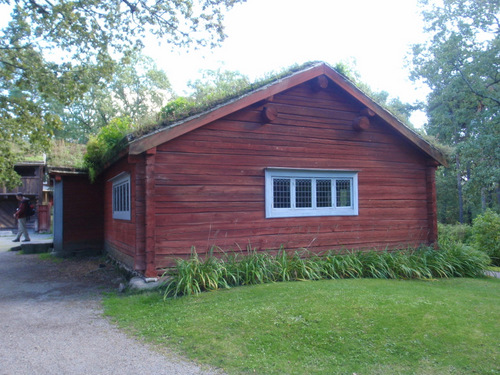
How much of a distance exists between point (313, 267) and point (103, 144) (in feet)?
22.2

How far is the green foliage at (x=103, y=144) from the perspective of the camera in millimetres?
10367

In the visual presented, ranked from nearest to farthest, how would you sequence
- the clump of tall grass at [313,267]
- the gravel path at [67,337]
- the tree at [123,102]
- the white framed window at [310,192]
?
1. the gravel path at [67,337]
2. the clump of tall grass at [313,267]
3. the white framed window at [310,192]
4. the tree at [123,102]

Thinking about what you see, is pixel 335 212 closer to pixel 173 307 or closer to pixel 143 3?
pixel 173 307

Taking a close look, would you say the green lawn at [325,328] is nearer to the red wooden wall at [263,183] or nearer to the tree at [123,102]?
the red wooden wall at [263,183]

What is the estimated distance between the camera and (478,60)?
78.6 feet

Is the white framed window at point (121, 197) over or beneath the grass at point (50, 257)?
over

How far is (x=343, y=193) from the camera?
10281mm

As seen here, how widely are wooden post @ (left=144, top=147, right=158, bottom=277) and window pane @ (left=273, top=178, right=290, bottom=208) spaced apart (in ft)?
9.23

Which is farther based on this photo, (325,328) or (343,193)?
(343,193)

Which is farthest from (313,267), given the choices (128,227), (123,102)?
(123,102)

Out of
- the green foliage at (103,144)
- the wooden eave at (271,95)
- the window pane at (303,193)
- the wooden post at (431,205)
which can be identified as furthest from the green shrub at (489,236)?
the green foliage at (103,144)

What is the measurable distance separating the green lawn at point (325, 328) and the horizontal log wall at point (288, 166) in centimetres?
172

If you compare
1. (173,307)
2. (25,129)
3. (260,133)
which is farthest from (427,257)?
(25,129)

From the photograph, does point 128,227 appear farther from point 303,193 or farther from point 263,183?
point 303,193
